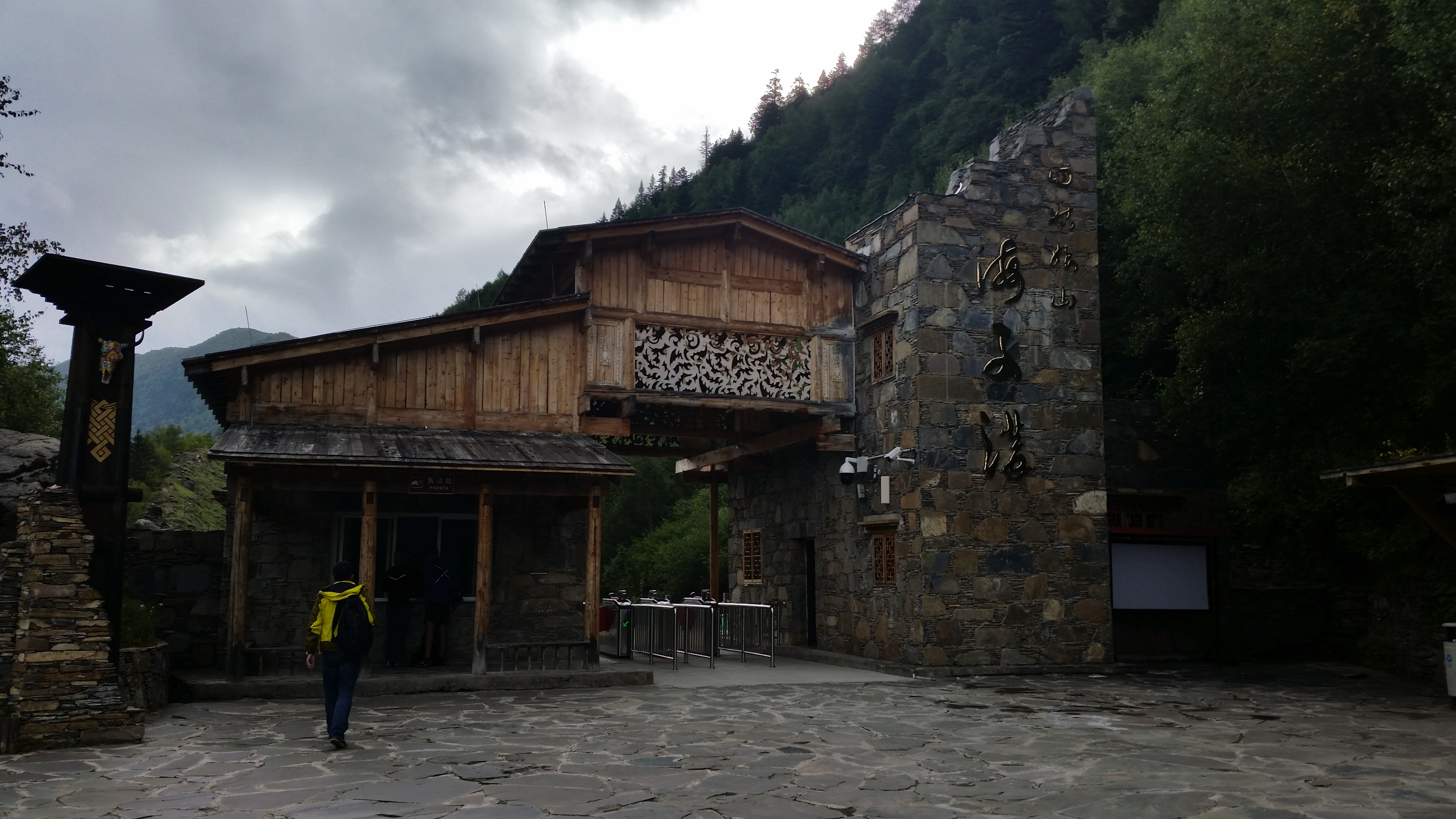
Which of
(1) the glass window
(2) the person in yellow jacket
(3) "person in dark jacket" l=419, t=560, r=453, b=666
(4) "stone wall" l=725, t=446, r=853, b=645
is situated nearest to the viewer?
(2) the person in yellow jacket

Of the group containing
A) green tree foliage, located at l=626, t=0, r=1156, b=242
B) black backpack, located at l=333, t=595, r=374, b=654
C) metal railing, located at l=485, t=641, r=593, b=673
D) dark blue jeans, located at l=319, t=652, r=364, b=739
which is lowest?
metal railing, located at l=485, t=641, r=593, b=673

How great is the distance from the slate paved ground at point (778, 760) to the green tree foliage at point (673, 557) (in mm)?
24167

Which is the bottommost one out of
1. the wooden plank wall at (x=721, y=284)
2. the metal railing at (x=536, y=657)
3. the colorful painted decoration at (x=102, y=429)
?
the metal railing at (x=536, y=657)

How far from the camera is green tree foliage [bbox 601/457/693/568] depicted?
1773 inches

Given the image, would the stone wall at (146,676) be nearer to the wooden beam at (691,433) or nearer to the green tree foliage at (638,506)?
the wooden beam at (691,433)

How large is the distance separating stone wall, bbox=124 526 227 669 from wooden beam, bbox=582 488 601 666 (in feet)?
14.7

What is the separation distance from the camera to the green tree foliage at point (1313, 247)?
12258 millimetres

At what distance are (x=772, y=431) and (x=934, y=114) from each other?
30.4 metres

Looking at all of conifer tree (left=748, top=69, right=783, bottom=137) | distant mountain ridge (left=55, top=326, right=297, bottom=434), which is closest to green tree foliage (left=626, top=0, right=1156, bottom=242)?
conifer tree (left=748, top=69, right=783, bottom=137)

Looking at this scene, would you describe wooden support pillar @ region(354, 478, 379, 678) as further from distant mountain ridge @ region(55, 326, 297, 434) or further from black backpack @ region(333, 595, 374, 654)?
distant mountain ridge @ region(55, 326, 297, 434)

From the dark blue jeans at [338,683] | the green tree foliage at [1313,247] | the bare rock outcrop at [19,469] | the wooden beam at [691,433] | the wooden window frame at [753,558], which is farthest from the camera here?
the wooden window frame at [753,558]

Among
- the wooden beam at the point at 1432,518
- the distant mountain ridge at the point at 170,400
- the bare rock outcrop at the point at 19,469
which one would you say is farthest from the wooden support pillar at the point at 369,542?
the distant mountain ridge at the point at 170,400

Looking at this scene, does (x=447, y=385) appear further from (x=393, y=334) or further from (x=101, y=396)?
(x=101, y=396)

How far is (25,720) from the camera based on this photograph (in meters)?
8.26
